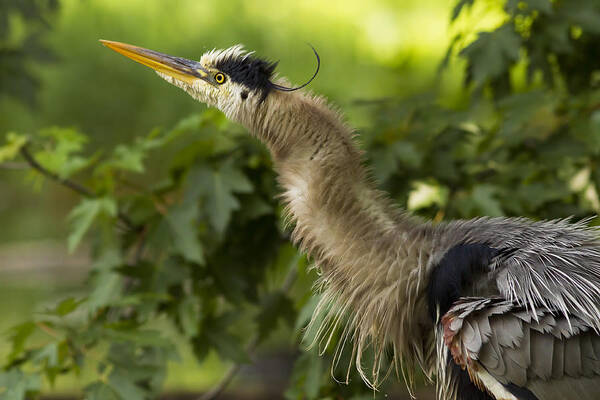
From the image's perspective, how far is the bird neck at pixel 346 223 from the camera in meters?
2.09

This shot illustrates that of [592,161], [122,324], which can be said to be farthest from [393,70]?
[122,324]

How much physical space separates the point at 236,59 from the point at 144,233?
1348 mm

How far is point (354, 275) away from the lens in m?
2.12

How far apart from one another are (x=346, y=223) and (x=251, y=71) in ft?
1.74

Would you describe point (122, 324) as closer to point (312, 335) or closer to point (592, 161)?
point (312, 335)

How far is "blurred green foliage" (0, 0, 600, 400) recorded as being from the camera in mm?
3002

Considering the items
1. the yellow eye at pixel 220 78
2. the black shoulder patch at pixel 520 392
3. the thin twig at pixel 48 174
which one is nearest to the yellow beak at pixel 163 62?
the yellow eye at pixel 220 78

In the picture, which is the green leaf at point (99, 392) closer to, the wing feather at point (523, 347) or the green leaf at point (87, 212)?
the green leaf at point (87, 212)

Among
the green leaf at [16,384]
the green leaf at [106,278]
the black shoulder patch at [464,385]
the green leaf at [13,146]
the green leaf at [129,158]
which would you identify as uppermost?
the green leaf at [13,146]

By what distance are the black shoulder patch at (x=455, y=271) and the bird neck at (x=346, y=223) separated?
48mm

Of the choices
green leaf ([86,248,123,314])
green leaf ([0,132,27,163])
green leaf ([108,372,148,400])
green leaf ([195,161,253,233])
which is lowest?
green leaf ([108,372,148,400])

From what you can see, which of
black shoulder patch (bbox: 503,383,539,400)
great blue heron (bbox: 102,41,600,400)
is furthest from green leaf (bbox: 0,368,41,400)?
black shoulder patch (bbox: 503,383,539,400)

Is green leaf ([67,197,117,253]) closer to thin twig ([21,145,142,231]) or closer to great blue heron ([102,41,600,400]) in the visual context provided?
thin twig ([21,145,142,231])

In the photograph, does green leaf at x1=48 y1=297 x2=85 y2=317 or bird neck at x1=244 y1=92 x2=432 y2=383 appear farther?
green leaf at x1=48 y1=297 x2=85 y2=317
